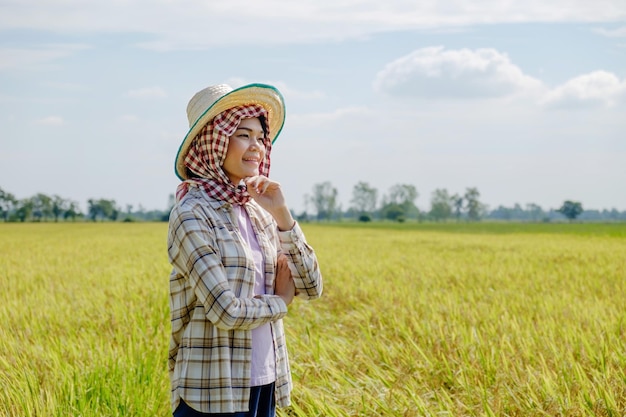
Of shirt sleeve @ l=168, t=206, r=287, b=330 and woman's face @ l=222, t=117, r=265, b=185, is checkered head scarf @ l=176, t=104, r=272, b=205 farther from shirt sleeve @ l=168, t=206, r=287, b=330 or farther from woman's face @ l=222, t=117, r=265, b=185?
shirt sleeve @ l=168, t=206, r=287, b=330

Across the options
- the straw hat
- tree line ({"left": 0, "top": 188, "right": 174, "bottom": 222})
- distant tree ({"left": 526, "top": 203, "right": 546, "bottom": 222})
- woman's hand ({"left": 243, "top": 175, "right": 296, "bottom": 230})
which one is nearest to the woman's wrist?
woman's hand ({"left": 243, "top": 175, "right": 296, "bottom": 230})

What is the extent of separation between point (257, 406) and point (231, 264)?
55cm

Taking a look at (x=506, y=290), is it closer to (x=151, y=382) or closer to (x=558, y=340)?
(x=558, y=340)

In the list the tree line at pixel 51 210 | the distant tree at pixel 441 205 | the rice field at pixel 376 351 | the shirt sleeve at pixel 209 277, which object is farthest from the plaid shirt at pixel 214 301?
the distant tree at pixel 441 205

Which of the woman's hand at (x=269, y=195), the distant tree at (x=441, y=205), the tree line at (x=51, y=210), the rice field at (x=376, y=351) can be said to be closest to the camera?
the woman's hand at (x=269, y=195)

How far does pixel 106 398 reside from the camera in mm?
3578

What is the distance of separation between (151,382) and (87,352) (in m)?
0.96

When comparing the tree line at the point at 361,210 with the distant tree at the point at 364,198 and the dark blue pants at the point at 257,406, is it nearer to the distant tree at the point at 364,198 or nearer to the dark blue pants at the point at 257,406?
the distant tree at the point at 364,198

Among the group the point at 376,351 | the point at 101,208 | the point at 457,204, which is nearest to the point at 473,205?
the point at 457,204

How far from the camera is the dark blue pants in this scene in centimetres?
237

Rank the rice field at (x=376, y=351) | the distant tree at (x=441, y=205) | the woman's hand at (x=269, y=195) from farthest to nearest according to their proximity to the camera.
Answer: the distant tree at (x=441, y=205) < the rice field at (x=376, y=351) < the woman's hand at (x=269, y=195)

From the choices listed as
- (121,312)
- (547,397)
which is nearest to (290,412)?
(547,397)

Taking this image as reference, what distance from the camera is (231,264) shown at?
2.32 m

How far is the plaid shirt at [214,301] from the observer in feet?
7.36
